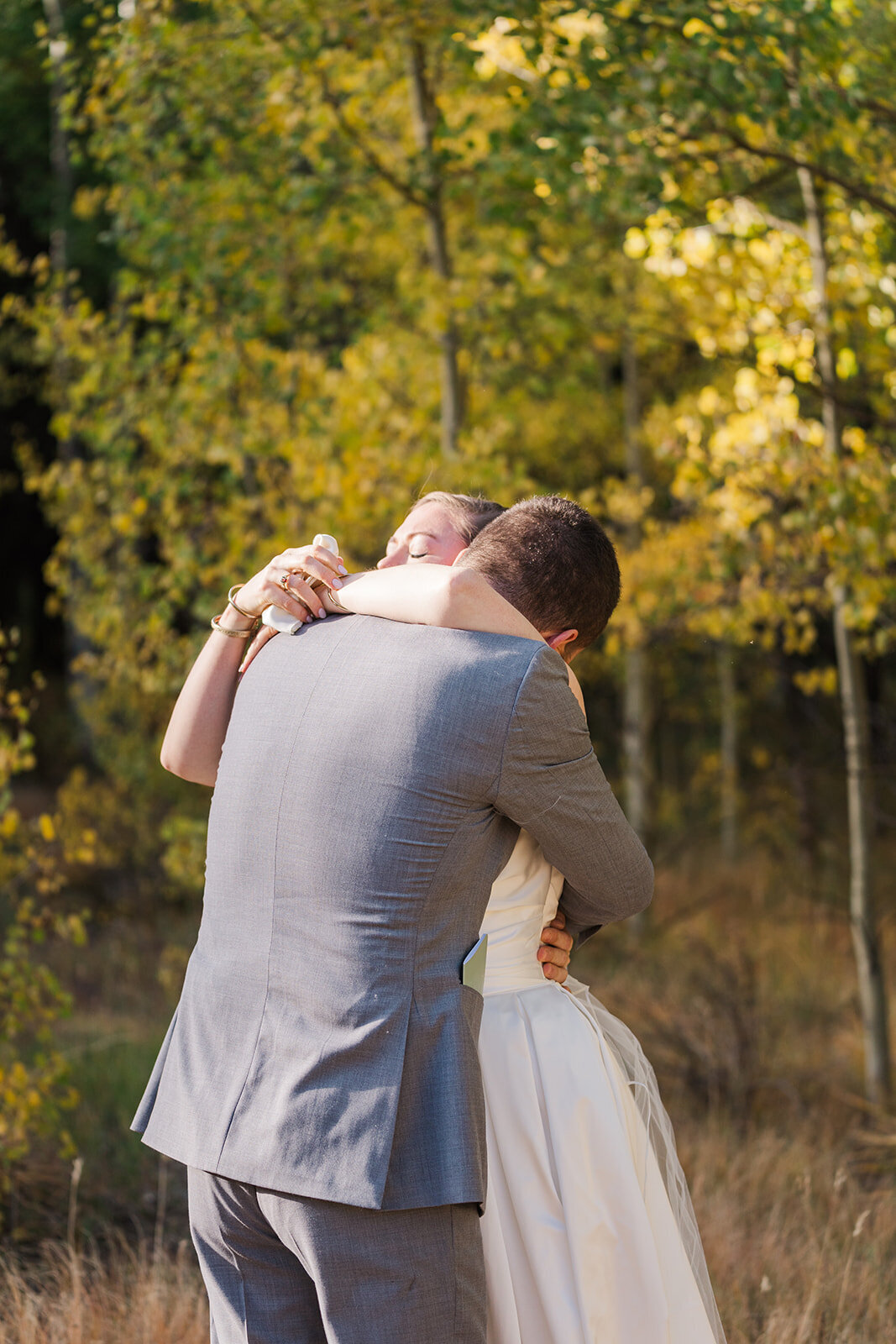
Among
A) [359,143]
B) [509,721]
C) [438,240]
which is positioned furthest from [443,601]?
[438,240]

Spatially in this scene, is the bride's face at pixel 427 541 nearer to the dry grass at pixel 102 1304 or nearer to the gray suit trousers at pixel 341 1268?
the gray suit trousers at pixel 341 1268

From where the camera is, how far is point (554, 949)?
1822 millimetres

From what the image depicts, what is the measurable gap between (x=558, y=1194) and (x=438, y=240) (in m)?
4.95

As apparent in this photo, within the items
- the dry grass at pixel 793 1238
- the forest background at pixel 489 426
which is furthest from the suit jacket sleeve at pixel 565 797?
the forest background at pixel 489 426

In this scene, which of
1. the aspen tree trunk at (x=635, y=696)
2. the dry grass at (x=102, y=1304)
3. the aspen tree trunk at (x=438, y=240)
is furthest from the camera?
the aspen tree trunk at (x=635, y=696)

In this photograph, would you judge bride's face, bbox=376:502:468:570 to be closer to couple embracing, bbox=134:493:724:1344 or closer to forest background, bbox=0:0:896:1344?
couple embracing, bbox=134:493:724:1344

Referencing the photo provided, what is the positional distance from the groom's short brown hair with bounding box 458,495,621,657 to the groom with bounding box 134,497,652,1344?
0.17m

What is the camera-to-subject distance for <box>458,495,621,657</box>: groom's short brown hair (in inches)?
66.9

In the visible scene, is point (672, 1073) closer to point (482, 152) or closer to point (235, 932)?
point (235, 932)

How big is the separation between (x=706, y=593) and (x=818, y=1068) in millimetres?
2240

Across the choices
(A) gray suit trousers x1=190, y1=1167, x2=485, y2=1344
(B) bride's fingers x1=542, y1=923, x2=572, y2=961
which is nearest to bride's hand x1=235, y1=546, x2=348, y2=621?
(B) bride's fingers x1=542, y1=923, x2=572, y2=961

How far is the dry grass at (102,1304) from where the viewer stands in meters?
2.60

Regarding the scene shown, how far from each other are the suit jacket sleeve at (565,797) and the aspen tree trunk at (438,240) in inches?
152
